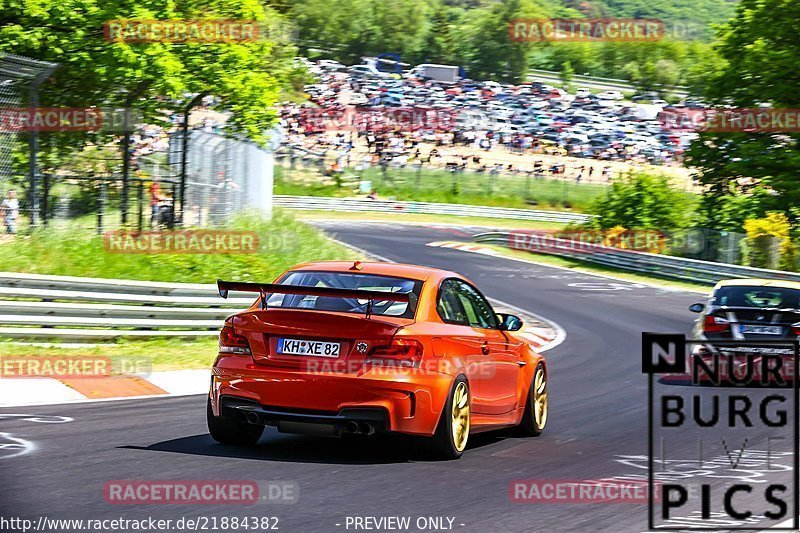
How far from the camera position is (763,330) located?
576 inches

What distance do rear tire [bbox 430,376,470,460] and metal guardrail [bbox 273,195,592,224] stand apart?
49341 millimetres

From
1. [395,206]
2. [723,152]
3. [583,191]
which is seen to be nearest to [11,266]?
[723,152]

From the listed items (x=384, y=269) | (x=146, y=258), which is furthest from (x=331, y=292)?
(x=146, y=258)

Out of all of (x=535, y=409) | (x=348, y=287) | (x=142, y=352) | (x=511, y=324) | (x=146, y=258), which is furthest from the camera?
(x=146, y=258)

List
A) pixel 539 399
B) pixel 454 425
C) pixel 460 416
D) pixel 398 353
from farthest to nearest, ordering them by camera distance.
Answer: pixel 539 399
pixel 460 416
pixel 454 425
pixel 398 353

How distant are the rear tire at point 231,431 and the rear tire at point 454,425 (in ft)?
4.49

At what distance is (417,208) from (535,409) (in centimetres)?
5139

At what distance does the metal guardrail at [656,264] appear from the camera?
3462cm

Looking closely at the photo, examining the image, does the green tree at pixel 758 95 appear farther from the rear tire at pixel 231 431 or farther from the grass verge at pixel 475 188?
the rear tire at pixel 231 431

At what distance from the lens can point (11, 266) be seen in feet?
53.5

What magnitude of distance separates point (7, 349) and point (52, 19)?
9065mm

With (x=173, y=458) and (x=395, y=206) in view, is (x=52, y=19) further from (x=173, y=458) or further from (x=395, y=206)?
(x=395, y=206)

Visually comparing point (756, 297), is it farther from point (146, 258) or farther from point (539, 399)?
point (146, 258)

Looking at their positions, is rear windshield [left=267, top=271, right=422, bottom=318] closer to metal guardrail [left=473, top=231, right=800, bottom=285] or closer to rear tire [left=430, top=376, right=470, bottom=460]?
rear tire [left=430, top=376, right=470, bottom=460]
